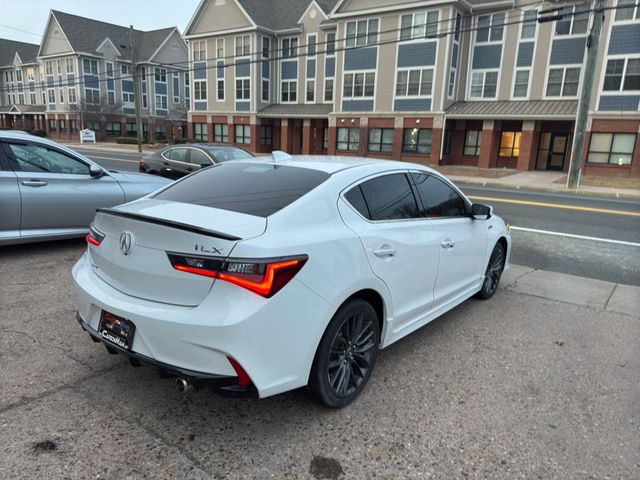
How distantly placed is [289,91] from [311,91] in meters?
2.40

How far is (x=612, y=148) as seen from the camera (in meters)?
25.6

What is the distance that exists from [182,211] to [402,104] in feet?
98.2

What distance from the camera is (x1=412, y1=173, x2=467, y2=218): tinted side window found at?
4164mm

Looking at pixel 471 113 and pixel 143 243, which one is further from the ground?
pixel 471 113

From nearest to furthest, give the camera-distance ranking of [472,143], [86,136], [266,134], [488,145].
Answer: [488,145] → [472,143] → [266,134] → [86,136]

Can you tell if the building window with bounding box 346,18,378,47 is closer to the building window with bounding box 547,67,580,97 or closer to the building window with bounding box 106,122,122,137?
the building window with bounding box 547,67,580,97

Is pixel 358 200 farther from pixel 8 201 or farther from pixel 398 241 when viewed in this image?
pixel 8 201

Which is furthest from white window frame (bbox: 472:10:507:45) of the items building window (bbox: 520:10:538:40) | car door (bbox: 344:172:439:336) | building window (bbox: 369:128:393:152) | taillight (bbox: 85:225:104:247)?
taillight (bbox: 85:225:104:247)

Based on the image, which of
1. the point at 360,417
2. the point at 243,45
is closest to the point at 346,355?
the point at 360,417

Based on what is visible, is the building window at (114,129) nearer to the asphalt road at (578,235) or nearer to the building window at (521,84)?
the building window at (521,84)

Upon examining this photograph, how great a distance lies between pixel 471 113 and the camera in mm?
28828

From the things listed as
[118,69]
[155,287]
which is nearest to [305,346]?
[155,287]

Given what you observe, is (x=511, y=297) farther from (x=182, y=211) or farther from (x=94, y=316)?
(x=94, y=316)

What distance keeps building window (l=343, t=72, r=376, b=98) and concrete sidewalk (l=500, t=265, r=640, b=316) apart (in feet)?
90.2
